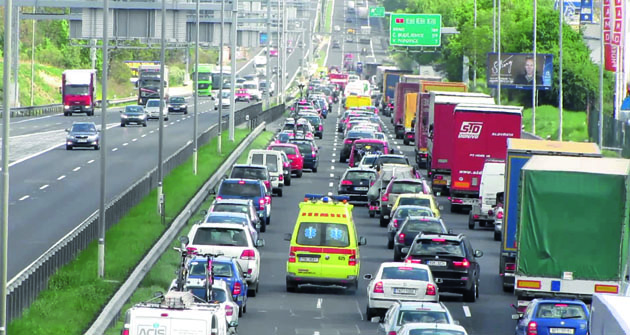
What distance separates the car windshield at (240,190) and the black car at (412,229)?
7.48m

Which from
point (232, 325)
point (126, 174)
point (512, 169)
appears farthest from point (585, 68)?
point (232, 325)

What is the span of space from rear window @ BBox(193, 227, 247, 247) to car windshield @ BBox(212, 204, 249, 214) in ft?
24.2

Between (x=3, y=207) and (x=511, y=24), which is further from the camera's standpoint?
(x=511, y=24)

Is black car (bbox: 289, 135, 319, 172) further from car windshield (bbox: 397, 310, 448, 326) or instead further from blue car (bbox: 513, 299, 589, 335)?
car windshield (bbox: 397, 310, 448, 326)

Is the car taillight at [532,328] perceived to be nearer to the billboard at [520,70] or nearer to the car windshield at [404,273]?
the car windshield at [404,273]

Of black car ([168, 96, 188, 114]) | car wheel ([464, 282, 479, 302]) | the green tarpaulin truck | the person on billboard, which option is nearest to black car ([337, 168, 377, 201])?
car wheel ([464, 282, 479, 302])

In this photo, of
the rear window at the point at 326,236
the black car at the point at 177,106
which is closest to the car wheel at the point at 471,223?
the rear window at the point at 326,236

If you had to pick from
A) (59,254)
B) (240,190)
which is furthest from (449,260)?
(240,190)

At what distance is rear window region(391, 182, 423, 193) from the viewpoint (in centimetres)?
5047

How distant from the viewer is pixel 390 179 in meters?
53.2

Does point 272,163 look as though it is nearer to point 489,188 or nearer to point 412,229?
point 489,188

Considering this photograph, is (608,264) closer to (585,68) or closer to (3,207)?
(3,207)

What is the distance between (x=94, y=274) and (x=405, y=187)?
1839 centimetres

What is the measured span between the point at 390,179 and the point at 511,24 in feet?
216
